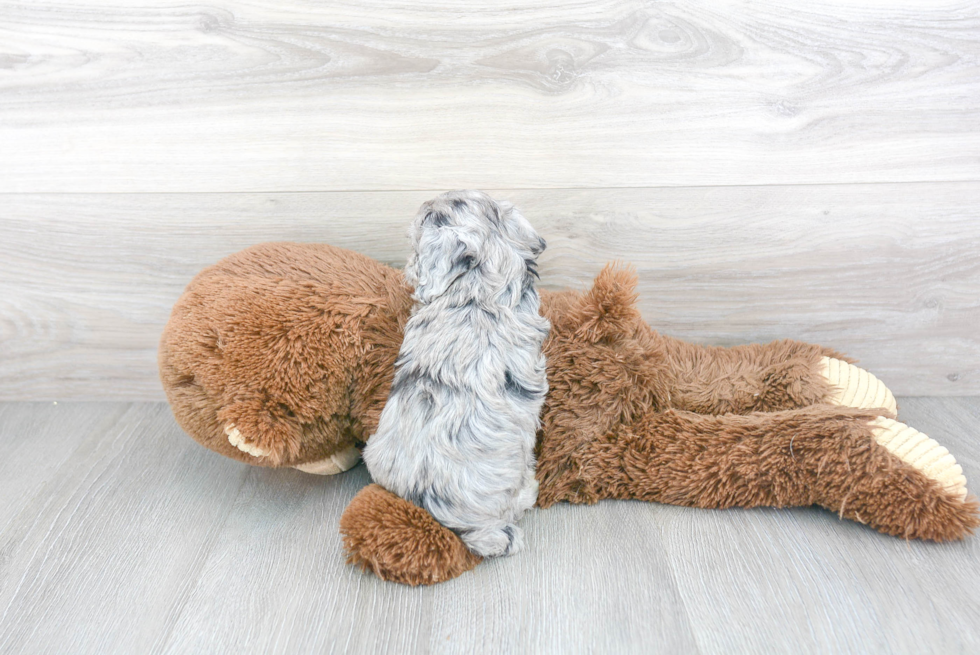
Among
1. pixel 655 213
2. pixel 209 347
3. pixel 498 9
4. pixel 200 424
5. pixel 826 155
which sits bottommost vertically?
pixel 200 424

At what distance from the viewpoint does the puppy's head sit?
86 cm

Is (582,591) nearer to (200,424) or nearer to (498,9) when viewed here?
(200,424)

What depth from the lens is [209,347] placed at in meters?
0.93

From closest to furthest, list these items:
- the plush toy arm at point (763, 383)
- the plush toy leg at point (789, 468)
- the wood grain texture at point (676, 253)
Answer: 1. the plush toy leg at point (789, 468)
2. the plush toy arm at point (763, 383)
3. the wood grain texture at point (676, 253)

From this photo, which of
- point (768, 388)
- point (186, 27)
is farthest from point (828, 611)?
point (186, 27)

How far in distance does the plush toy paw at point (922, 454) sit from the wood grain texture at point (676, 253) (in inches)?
13.1

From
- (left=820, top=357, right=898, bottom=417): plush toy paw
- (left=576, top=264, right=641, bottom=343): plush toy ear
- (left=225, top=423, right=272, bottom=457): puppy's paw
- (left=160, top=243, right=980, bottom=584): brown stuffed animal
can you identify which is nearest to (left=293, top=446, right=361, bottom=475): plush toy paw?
(left=160, top=243, right=980, bottom=584): brown stuffed animal

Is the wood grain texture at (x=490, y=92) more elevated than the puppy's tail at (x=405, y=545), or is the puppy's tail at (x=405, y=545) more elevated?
the wood grain texture at (x=490, y=92)

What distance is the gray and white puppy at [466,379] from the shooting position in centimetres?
84

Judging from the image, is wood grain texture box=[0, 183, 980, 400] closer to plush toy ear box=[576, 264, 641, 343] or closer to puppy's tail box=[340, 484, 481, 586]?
plush toy ear box=[576, 264, 641, 343]

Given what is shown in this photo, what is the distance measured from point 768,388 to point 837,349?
28cm

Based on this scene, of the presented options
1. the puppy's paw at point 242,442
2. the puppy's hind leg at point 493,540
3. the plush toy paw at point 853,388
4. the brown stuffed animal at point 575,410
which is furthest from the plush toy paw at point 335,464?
the plush toy paw at point 853,388

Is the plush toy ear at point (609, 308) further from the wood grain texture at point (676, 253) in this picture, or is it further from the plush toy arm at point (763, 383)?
the wood grain texture at point (676, 253)

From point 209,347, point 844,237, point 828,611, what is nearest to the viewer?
point 828,611
